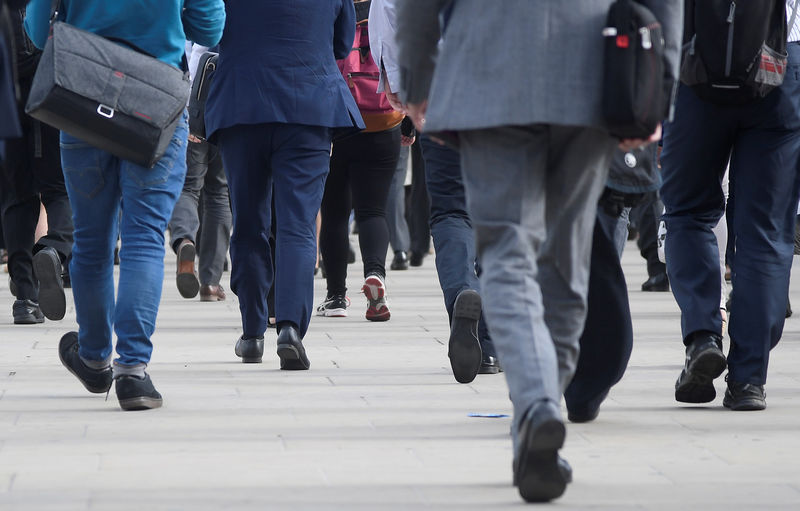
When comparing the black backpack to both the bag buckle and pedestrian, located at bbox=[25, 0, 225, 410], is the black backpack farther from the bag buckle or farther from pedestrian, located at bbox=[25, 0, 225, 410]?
the bag buckle

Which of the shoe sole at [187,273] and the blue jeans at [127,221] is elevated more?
the blue jeans at [127,221]

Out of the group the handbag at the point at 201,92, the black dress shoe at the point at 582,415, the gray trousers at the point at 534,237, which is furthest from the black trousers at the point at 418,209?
the gray trousers at the point at 534,237

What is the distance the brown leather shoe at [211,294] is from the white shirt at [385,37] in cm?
395

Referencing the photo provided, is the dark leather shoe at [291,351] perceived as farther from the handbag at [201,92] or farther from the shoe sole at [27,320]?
the shoe sole at [27,320]

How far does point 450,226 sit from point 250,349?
1167mm

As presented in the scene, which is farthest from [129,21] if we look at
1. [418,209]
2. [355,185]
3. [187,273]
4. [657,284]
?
[418,209]

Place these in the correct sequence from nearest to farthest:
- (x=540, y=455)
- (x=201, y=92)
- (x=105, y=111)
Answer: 1. (x=540, y=455)
2. (x=105, y=111)
3. (x=201, y=92)

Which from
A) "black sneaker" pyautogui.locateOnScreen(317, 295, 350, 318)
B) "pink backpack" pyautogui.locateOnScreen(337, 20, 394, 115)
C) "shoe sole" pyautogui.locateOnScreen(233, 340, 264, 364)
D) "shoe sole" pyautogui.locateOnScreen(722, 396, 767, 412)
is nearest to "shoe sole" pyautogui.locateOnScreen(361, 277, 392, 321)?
"black sneaker" pyautogui.locateOnScreen(317, 295, 350, 318)

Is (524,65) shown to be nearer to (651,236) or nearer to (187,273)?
(187,273)

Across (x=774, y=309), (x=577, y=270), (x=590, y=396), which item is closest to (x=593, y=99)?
(x=577, y=270)

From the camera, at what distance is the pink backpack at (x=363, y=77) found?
27.7ft

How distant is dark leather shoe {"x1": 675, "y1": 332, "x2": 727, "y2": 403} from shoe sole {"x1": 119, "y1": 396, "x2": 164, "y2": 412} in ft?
5.94

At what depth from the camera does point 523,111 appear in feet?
12.7

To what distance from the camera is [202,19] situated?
582cm
